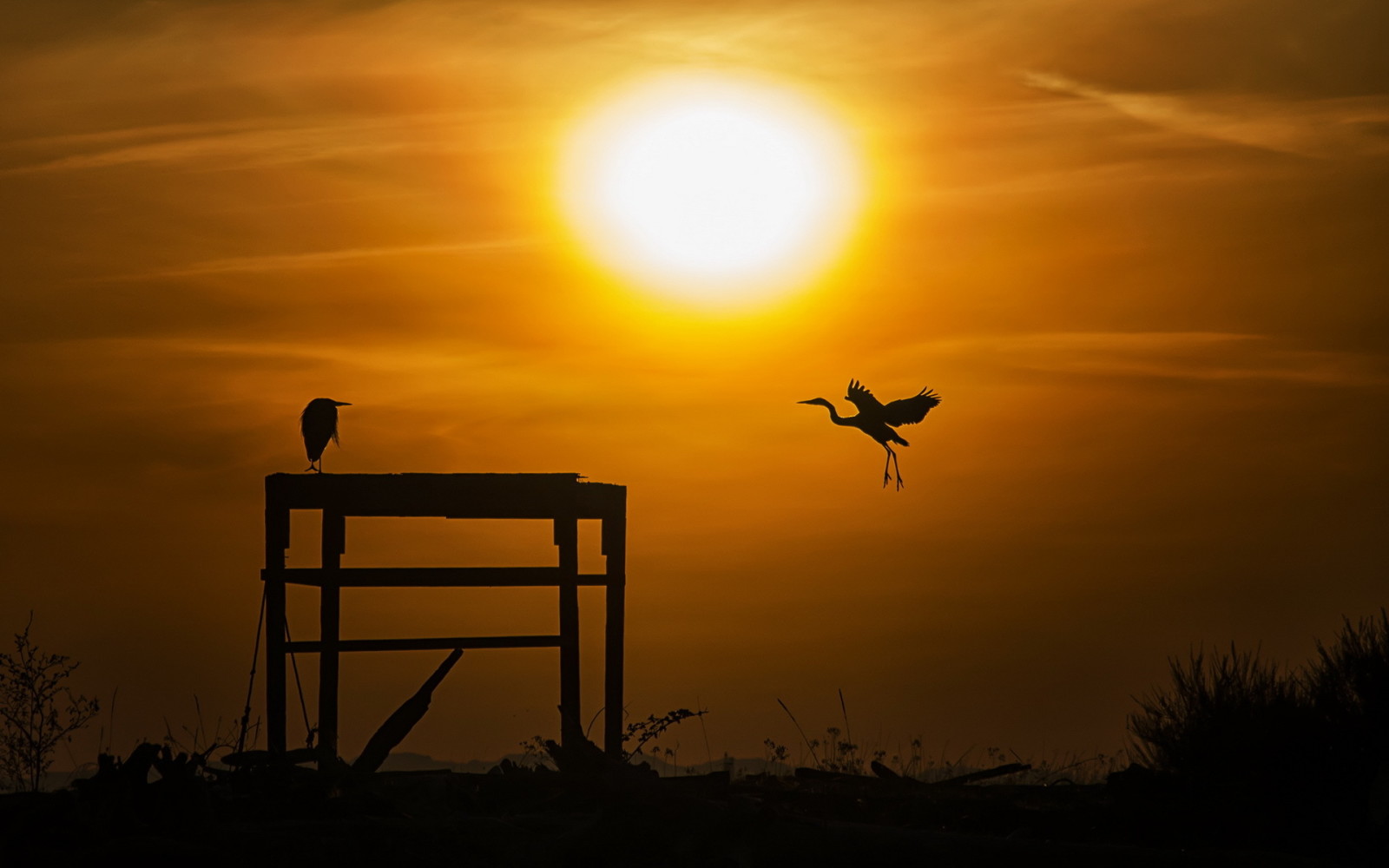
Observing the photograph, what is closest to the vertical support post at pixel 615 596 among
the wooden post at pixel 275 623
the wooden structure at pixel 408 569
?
the wooden structure at pixel 408 569

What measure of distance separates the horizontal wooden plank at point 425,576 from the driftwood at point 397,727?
4.01 feet

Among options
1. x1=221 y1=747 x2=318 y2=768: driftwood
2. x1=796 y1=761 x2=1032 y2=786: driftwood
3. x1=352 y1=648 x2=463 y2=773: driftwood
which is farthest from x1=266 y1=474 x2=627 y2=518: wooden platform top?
x1=221 y1=747 x2=318 y2=768: driftwood

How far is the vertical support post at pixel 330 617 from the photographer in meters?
14.4

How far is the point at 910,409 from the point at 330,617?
6975 mm

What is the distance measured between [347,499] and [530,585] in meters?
2.01

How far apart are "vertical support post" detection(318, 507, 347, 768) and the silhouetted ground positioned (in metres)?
4.59

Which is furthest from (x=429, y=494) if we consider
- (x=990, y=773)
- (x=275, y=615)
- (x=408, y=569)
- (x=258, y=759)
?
(x=990, y=773)

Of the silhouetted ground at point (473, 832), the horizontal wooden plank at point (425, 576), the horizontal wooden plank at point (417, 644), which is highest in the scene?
the horizontal wooden plank at point (425, 576)

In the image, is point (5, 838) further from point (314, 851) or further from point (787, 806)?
point (787, 806)

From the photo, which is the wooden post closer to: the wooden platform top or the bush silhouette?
the wooden platform top

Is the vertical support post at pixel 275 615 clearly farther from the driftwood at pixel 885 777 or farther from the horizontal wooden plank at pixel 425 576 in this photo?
the driftwood at pixel 885 777

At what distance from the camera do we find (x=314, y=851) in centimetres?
805

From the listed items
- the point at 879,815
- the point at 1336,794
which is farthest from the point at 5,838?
the point at 1336,794

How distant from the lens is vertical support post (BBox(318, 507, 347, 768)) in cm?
1438
